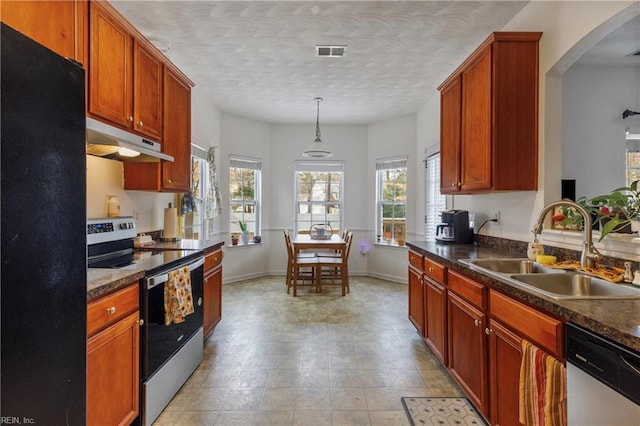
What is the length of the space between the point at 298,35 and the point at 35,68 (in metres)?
2.30

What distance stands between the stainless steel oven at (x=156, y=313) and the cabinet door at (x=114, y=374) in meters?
0.08

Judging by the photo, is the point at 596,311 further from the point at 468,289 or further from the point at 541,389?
the point at 468,289

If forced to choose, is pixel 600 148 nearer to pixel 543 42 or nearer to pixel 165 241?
pixel 543 42

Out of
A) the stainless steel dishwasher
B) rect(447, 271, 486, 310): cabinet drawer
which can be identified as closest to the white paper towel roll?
rect(447, 271, 486, 310): cabinet drawer

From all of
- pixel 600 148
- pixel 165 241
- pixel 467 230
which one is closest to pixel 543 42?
pixel 600 148

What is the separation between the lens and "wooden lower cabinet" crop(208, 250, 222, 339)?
2.74 meters

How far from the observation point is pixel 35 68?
0.92m

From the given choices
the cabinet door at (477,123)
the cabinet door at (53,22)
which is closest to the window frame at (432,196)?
the cabinet door at (477,123)

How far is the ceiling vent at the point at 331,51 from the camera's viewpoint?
119 inches

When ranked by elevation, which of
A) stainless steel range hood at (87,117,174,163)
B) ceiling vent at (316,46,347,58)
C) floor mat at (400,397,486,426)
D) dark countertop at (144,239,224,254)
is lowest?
floor mat at (400,397,486,426)

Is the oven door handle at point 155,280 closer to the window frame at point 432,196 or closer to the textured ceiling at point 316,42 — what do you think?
the textured ceiling at point 316,42

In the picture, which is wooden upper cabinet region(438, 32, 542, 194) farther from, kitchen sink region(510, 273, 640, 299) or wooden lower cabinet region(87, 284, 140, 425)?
wooden lower cabinet region(87, 284, 140, 425)

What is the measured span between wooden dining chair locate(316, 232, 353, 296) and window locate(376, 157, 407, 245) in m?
0.89

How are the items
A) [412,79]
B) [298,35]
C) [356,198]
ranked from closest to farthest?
[298,35]
[412,79]
[356,198]
